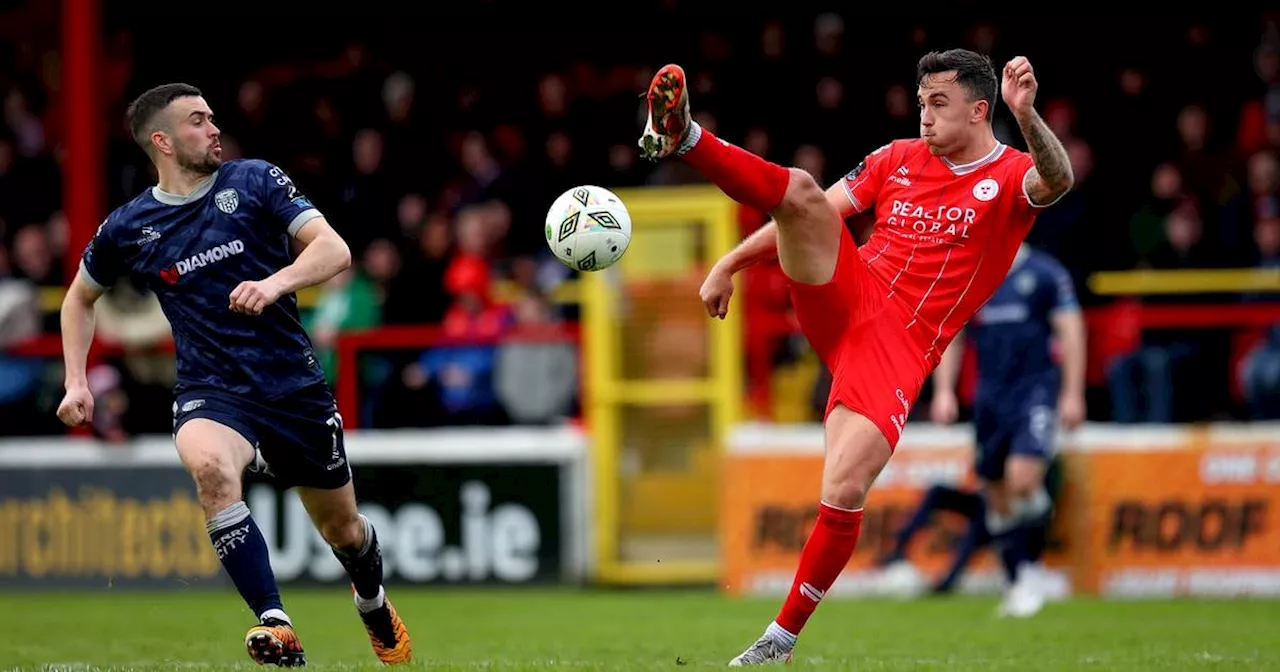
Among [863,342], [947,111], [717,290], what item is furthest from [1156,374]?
[717,290]

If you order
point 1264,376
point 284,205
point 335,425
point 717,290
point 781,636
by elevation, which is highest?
point 284,205

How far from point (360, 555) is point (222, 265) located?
1295mm

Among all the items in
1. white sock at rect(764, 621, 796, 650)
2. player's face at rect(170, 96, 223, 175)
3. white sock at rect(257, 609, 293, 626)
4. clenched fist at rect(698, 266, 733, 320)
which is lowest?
white sock at rect(764, 621, 796, 650)

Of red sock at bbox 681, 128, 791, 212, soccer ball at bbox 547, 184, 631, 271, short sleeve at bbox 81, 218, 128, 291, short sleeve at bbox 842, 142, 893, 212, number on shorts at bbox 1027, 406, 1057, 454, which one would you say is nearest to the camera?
red sock at bbox 681, 128, 791, 212

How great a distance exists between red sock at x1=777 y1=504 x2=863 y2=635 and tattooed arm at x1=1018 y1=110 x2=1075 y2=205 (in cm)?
139

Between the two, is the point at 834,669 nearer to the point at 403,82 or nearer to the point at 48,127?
the point at 403,82

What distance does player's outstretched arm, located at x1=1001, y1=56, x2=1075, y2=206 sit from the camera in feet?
21.6

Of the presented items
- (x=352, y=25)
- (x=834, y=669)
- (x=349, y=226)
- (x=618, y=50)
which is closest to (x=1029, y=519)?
(x=834, y=669)

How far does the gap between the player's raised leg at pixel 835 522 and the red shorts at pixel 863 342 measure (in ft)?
0.24

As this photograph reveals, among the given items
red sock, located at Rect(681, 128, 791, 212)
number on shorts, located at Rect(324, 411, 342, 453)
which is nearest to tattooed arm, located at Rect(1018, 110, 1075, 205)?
red sock, located at Rect(681, 128, 791, 212)

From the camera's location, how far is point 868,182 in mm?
7516

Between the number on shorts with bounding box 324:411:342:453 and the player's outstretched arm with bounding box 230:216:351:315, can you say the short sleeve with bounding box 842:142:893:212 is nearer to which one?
the player's outstretched arm with bounding box 230:216:351:315

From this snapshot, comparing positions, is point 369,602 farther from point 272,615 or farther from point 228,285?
point 228,285

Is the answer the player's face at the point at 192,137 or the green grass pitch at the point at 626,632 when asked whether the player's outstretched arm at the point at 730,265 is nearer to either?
the green grass pitch at the point at 626,632
